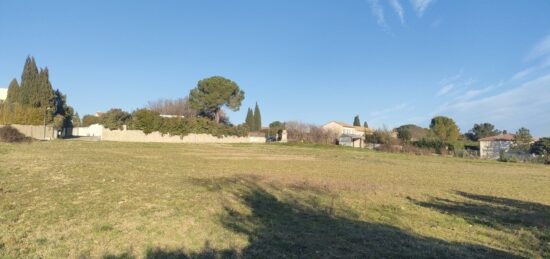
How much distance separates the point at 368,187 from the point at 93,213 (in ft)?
27.4

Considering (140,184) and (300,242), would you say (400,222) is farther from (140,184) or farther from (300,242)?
(140,184)

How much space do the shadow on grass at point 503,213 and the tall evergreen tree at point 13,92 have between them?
53.6 metres

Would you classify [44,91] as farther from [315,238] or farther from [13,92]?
[315,238]

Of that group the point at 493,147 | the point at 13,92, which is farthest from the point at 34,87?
the point at 493,147

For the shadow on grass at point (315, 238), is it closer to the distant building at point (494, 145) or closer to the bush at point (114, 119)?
the bush at point (114, 119)

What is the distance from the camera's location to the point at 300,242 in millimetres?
5031

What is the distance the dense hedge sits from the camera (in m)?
43.8

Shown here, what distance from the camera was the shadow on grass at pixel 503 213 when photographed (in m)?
6.68

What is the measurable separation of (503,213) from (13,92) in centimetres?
5703

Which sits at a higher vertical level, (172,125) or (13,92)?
(13,92)

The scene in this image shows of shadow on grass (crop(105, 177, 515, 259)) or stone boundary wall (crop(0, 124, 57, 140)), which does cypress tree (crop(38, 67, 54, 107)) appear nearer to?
stone boundary wall (crop(0, 124, 57, 140))

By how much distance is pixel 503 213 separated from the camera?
8688 mm

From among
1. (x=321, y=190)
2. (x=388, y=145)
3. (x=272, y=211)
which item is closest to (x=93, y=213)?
(x=272, y=211)

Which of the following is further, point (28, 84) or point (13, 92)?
point (13, 92)
